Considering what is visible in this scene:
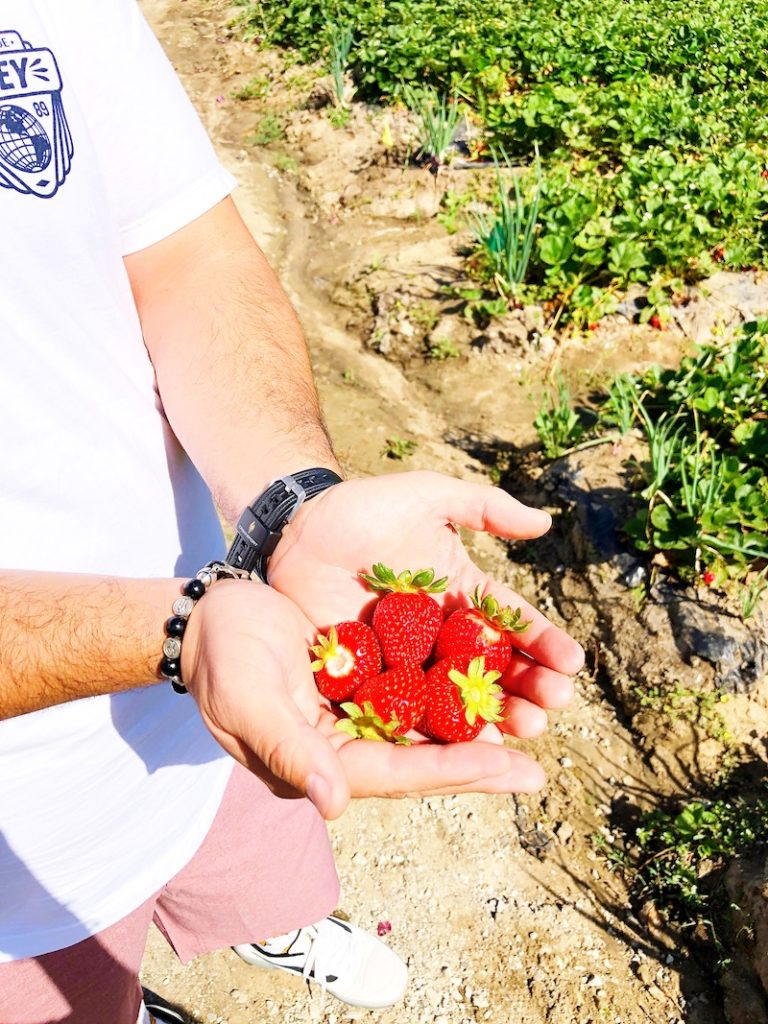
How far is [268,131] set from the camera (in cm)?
665

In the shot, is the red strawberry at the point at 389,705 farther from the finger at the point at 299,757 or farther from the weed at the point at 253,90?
the weed at the point at 253,90

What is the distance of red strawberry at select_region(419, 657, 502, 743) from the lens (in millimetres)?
1500

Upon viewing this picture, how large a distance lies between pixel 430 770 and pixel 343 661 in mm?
318

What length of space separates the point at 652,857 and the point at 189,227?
2236 millimetres

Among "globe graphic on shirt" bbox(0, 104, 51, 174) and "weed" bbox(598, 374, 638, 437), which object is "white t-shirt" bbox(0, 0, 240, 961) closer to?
"globe graphic on shirt" bbox(0, 104, 51, 174)

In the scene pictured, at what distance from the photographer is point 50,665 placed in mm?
1222

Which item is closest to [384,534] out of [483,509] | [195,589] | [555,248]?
[483,509]

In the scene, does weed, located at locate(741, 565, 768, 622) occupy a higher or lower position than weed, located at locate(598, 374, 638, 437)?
lower

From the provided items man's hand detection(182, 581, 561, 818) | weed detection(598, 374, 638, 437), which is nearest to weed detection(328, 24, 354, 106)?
weed detection(598, 374, 638, 437)

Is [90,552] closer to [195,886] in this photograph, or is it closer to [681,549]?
[195,886]

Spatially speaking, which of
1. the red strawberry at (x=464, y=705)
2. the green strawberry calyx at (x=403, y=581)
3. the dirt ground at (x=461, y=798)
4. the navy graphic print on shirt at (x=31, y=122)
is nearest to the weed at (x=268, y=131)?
the dirt ground at (x=461, y=798)

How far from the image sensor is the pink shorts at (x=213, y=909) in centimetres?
152

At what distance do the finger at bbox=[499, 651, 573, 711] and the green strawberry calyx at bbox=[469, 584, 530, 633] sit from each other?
74mm

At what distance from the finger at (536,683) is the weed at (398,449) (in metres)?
2.38
